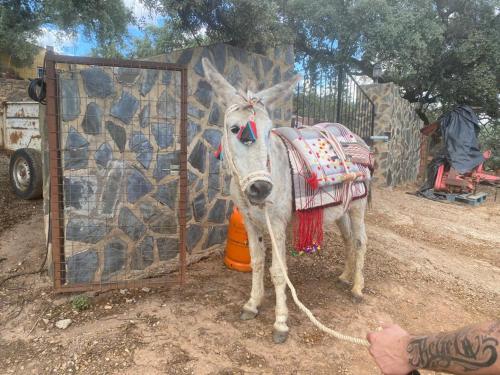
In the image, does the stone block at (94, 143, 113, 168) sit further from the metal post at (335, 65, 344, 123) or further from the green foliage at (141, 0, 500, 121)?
the metal post at (335, 65, 344, 123)

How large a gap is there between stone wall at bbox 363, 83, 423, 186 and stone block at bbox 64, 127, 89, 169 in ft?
25.2

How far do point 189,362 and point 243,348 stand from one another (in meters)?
0.42

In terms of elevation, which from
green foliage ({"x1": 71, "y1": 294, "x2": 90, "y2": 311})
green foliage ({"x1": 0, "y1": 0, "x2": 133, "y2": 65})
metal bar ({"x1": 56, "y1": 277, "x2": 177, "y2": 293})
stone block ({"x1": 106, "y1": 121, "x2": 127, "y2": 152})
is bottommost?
green foliage ({"x1": 71, "y1": 294, "x2": 90, "y2": 311})

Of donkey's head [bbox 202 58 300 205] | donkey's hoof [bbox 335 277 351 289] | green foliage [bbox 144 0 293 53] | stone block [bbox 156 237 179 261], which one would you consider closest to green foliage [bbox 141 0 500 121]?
green foliage [bbox 144 0 293 53]

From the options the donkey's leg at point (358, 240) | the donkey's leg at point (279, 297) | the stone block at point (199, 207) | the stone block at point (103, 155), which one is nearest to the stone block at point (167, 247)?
the stone block at point (199, 207)

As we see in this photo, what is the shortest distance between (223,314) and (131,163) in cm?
170

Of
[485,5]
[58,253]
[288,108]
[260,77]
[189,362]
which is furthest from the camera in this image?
[485,5]

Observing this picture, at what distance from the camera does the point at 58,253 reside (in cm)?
306

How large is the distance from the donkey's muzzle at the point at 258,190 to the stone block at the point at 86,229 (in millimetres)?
1808

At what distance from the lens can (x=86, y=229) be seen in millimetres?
3367

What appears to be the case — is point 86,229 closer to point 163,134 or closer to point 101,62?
point 163,134

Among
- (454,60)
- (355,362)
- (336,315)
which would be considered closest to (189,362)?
(355,362)

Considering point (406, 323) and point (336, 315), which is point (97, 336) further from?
point (406, 323)

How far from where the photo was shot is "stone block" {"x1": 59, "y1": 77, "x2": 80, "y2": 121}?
10.5 feet
